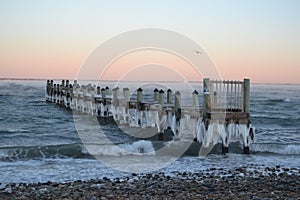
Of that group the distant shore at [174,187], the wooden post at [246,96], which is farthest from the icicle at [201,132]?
the distant shore at [174,187]

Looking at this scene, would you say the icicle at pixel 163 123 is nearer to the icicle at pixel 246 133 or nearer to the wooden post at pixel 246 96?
the icicle at pixel 246 133

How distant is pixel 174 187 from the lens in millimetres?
10195

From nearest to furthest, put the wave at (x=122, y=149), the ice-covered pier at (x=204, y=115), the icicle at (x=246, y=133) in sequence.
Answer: the ice-covered pier at (x=204, y=115)
the icicle at (x=246, y=133)
the wave at (x=122, y=149)

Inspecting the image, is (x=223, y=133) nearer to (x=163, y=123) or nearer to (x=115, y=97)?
(x=163, y=123)

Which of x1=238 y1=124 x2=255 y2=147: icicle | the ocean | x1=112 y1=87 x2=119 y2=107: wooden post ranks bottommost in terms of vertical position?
the ocean

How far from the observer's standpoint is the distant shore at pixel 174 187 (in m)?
9.36

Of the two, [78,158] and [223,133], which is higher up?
[223,133]

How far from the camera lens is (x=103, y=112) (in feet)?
83.2

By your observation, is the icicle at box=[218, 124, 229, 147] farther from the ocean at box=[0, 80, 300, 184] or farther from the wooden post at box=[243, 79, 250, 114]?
the wooden post at box=[243, 79, 250, 114]

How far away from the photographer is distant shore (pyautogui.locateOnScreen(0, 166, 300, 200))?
936 cm

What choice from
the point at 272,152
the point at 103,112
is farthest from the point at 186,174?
the point at 103,112

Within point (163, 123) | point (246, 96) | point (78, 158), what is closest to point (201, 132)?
point (246, 96)

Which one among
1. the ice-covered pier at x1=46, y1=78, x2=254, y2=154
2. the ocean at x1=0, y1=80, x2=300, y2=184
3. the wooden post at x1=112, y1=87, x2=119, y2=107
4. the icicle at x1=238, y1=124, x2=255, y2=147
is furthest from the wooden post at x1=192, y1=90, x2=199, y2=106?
the wooden post at x1=112, y1=87, x2=119, y2=107

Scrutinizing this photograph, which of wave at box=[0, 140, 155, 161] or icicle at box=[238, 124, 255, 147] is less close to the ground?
icicle at box=[238, 124, 255, 147]
